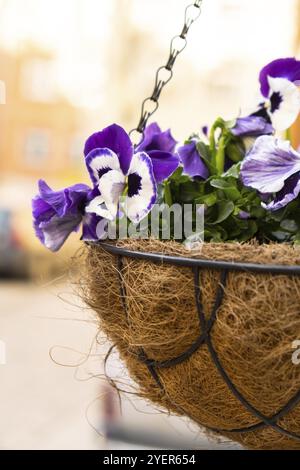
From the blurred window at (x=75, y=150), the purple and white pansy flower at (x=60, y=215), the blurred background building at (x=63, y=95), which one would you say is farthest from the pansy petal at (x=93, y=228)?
the blurred window at (x=75, y=150)

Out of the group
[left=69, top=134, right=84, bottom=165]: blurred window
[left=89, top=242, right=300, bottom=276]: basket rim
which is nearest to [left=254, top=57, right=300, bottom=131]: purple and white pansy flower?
[left=89, top=242, right=300, bottom=276]: basket rim

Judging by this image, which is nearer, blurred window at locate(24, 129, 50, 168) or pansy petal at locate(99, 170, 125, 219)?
pansy petal at locate(99, 170, 125, 219)

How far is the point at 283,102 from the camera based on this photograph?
605mm

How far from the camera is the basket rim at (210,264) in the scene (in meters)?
0.44

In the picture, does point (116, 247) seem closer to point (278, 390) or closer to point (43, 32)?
point (278, 390)

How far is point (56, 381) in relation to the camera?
351 cm

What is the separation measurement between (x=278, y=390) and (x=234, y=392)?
4 cm

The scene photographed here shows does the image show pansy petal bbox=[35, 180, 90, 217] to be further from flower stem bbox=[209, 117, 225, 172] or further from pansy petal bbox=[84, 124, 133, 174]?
flower stem bbox=[209, 117, 225, 172]

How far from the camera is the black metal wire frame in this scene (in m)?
0.45

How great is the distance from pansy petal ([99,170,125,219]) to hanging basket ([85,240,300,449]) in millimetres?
32

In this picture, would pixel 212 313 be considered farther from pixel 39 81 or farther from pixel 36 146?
pixel 39 81

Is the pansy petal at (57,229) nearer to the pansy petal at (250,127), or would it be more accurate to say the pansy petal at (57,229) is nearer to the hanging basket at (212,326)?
the hanging basket at (212,326)

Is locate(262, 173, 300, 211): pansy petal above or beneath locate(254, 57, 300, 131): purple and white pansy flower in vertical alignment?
beneath
